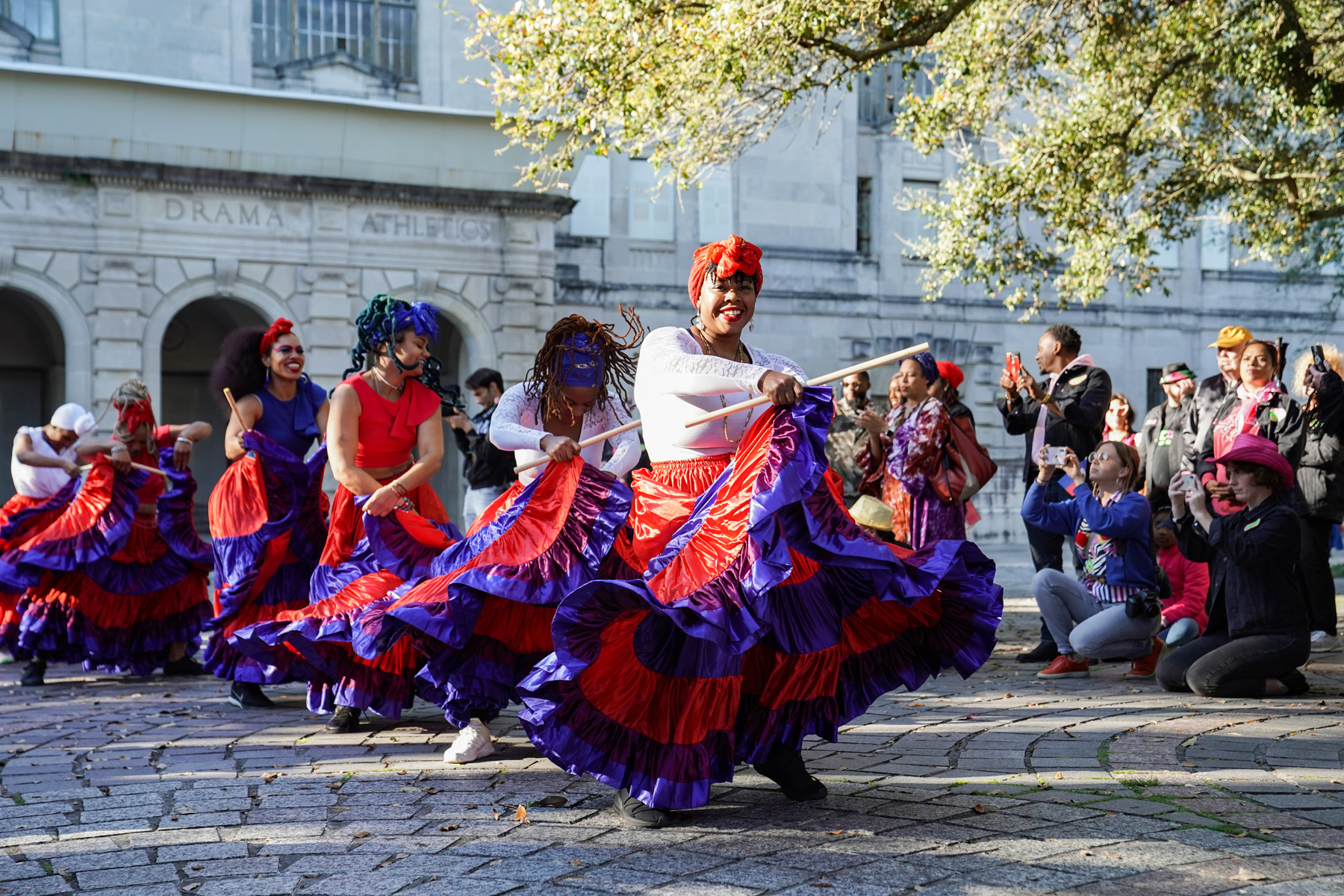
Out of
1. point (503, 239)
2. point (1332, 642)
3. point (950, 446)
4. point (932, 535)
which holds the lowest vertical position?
point (1332, 642)

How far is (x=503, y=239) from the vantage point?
806 inches

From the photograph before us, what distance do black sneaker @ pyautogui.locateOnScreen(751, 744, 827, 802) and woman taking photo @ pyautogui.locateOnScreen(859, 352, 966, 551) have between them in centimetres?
369

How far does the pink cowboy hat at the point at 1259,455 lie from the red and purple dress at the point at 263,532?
15.7ft

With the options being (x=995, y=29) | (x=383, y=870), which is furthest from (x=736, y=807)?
(x=995, y=29)

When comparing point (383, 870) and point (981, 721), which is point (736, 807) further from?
point (981, 721)

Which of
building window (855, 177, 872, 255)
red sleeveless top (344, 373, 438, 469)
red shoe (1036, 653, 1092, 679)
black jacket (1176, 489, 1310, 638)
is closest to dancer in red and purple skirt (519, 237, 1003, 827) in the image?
red sleeveless top (344, 373, 438, 469)

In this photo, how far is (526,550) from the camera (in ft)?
16.5

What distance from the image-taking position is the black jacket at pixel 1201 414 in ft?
28.6

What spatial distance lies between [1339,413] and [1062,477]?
1.80m

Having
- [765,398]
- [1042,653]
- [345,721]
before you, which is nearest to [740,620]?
[765,398]

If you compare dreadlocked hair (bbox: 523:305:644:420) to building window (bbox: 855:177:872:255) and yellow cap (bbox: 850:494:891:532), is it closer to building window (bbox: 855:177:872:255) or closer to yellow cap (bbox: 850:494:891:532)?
yellow cap (bbox: 850:494:891:532)

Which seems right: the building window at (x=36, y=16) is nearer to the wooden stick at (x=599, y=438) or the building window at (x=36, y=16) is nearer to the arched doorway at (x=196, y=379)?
the arched doorway at (x=196, y=379)

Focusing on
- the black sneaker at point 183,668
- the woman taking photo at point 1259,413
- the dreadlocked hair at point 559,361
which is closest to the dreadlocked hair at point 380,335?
the dreadlocked hair at point 559,361

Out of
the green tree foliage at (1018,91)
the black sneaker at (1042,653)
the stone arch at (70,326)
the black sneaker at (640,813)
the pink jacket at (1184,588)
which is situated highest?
the green tree foliage at (1018,91)
